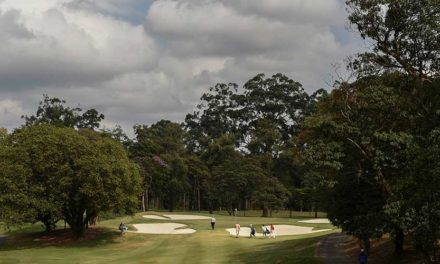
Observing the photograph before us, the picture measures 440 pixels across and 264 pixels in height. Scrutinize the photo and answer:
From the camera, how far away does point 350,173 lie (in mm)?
31234

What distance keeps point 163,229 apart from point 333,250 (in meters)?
30.5

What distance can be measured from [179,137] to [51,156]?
75.8 m

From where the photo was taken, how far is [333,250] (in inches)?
1626

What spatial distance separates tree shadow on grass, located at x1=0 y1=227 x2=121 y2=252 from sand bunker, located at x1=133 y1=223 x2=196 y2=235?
5.33 metres

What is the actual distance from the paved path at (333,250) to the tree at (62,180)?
70.9ft

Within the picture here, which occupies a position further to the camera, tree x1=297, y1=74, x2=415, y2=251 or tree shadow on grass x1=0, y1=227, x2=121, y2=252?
tree shadow on grass x1=0, y1=227, x2=121, y2=252

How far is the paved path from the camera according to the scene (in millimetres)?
36650

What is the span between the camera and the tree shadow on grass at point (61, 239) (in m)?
54.6

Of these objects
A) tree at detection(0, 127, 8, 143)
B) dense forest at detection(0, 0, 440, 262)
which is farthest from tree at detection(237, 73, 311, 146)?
tree at detection(0, 127, 8, 143)

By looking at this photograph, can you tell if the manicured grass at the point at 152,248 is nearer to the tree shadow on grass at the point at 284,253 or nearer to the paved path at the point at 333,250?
the tree shadow on grass at the point at 284,253

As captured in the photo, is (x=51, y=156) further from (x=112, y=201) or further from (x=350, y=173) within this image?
(x=350, y=173)

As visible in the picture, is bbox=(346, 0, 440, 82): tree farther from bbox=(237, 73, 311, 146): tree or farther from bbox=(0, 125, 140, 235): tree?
bbox=(237, 73, 311, 146): tree

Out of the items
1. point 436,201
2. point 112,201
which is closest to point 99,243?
point 112,201

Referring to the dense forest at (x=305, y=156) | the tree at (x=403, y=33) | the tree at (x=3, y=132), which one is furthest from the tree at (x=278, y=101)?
→ the tree at (x=403, y=33)
